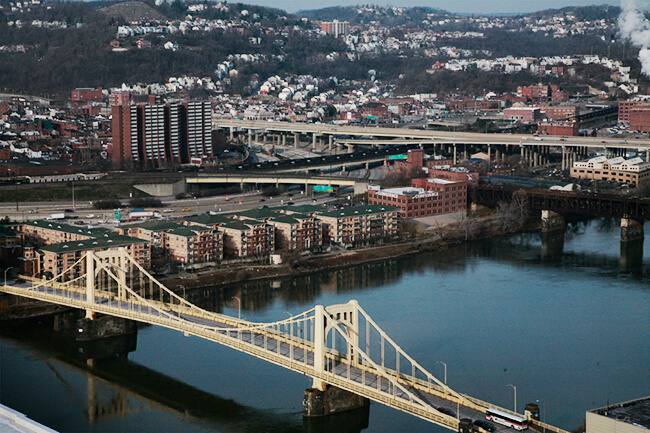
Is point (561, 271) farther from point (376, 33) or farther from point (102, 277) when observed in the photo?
point (376, 33)

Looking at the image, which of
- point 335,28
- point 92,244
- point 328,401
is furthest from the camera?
point 335,28

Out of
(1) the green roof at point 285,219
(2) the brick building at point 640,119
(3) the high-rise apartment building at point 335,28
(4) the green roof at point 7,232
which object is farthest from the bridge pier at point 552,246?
(3) the high-rise apartment building at point 335,28

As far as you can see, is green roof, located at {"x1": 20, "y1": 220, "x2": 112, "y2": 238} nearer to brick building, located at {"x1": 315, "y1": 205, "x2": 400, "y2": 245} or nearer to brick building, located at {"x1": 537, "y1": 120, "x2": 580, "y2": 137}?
brick building, located at {"x1": 315, "y1": 205, "x2": 400, "y2": 245}

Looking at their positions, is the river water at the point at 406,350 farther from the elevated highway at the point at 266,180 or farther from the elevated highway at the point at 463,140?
the elevated highway at the point at 463,140

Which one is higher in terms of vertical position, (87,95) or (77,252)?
(87,95)

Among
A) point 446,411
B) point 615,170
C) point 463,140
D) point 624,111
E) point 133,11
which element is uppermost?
point 133,11

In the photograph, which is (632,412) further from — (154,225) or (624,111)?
(624,111)

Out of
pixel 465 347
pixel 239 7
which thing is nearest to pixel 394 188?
pixel 465 347

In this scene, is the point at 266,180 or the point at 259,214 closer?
the point at 259,214

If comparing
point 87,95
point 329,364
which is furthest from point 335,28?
point 329,364
